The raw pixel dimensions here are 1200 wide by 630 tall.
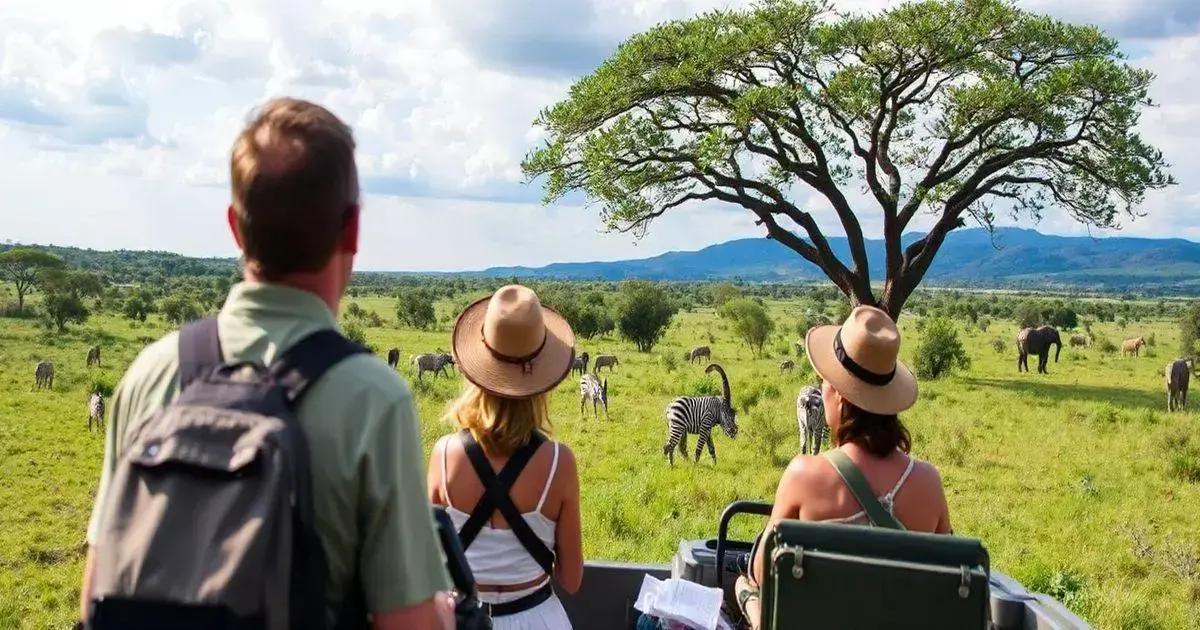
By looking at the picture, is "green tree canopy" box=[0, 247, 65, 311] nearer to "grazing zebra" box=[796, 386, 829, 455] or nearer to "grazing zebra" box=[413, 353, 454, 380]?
"grazing zebra" box=[413, 353, 454, 380]

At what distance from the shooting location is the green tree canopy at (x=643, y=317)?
108ft

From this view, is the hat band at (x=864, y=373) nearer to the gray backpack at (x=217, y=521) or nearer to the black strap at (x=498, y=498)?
the black strap at (x=498, y=498)

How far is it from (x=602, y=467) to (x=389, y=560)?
10.3m

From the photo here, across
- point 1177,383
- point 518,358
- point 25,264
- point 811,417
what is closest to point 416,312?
point 25,264

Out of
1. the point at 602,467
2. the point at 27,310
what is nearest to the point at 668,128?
the point at 602,467

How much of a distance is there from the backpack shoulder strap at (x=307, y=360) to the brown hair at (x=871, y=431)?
1848 mm

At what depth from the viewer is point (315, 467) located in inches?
52.4

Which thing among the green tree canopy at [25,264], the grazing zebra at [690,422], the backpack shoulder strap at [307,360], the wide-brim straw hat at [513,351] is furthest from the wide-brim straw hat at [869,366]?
the green tree canopy at [25,264]

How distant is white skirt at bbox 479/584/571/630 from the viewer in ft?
8.67

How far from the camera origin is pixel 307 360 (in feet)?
4.49

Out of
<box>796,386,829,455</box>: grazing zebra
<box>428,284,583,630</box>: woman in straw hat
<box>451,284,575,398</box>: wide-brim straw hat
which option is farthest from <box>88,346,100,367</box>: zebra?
<box>428,284,583,630</box>: woman in straw hat

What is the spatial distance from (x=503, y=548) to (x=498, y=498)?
5.8 inches

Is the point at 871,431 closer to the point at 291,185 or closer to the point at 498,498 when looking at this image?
the point at 498,498

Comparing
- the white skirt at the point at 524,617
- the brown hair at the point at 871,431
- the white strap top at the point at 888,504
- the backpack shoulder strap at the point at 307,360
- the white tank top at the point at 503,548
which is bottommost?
the white skirt at the point at 524,617
